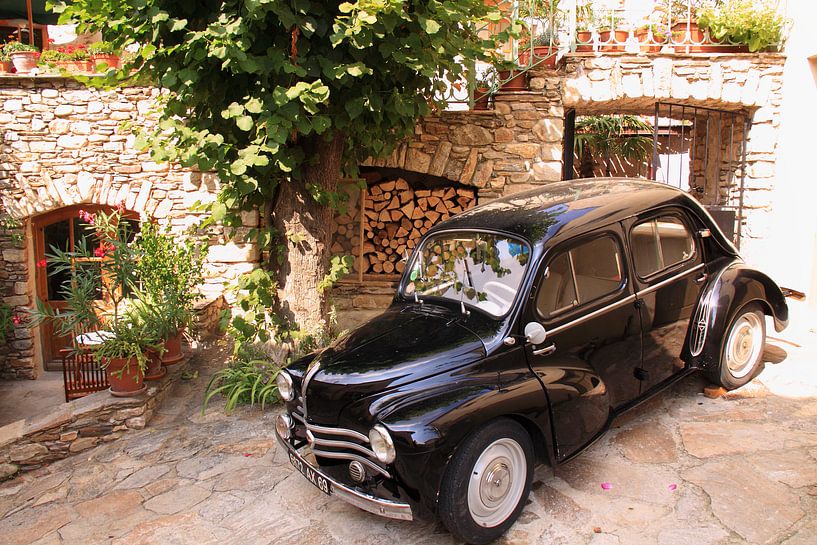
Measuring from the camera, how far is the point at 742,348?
169 inches

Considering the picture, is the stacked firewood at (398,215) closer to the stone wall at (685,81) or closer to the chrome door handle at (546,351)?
the stone wall at (685,81)

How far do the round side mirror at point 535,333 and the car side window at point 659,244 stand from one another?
38.0 inches

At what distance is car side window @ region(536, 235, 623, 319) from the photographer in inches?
127

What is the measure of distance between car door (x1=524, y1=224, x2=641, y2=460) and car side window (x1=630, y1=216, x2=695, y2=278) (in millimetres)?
173

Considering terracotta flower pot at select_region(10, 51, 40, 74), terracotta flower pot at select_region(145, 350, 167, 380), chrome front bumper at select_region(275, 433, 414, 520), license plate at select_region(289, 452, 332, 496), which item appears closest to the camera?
chrome front bumper at select_region(275, 433, 414, 520)

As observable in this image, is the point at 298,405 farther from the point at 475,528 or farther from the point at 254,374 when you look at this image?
the point at 254,374

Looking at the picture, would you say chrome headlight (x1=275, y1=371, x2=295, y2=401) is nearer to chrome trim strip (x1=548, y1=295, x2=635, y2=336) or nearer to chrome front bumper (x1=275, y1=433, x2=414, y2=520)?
chrome front bumper (x1=275, y1=433, x2=414, y2=520)

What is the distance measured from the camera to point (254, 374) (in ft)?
16.1

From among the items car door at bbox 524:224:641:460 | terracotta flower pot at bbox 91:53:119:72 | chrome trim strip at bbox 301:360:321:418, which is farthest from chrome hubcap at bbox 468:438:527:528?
terracotta flower pot at bbox 91:53:119:72

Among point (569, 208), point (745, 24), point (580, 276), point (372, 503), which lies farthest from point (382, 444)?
point (745, 24)

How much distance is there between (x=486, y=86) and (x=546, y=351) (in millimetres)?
3704

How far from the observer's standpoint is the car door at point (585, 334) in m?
3.09

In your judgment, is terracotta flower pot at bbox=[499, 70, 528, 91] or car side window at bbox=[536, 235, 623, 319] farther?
terracotta flower pot at bbox=[499, 70, 528, 91]

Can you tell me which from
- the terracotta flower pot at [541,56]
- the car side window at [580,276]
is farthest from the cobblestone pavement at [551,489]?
the terracotta flower pot at [541,56]
